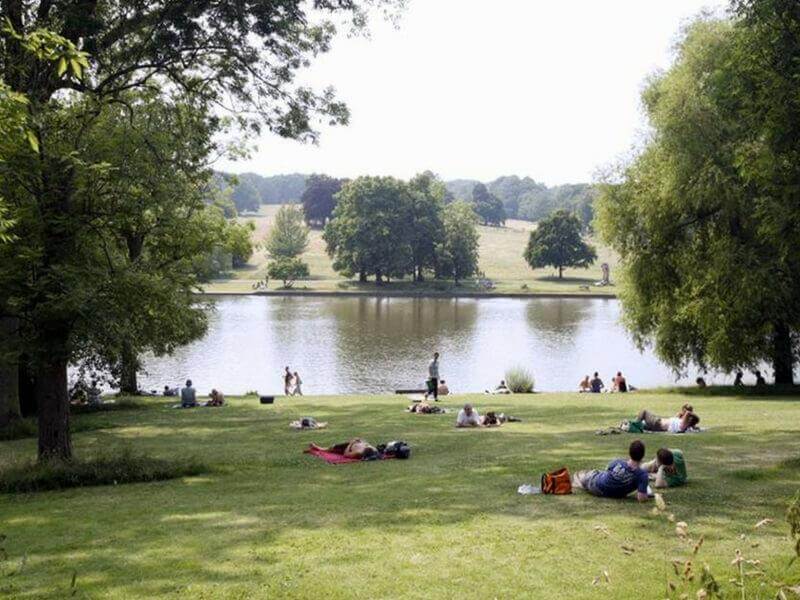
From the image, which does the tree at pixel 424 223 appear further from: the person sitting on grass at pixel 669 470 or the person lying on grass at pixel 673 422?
the person sitting on grass at pixel 669 470

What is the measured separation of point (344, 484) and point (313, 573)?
Answer: 17.0 feet

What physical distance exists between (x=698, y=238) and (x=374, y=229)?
276ft

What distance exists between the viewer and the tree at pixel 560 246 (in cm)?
12469

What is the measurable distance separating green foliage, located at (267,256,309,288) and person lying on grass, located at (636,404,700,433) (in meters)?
98.6

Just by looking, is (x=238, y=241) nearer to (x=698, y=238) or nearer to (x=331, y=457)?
(x=698, y=238)

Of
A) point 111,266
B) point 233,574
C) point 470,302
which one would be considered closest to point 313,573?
point 233,574

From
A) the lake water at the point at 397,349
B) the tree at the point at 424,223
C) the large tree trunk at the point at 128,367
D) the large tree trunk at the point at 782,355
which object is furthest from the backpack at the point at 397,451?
the tree at the point at 424,223

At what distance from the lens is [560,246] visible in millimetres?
124875

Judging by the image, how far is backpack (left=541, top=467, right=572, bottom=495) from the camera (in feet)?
38.2

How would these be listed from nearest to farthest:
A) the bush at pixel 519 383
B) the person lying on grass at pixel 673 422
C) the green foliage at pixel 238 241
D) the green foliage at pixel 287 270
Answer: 1. the person lying on grass at pixel 673 422
2. the green foliage at pixel 238 241
3. the bush at pixel 519 383
4. the green foliage at pixel 287 270

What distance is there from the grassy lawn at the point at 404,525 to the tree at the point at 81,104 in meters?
3.20

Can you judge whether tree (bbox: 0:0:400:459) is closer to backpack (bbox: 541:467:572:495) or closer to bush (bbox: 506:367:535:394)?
backpack (bbox: 541:467:572:495)

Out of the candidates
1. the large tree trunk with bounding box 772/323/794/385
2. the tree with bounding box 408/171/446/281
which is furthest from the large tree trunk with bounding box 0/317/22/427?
the tree with bounding box 408/171/446/281

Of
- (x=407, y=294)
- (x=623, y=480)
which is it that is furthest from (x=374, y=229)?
(x=623, y=480)
